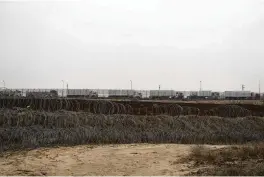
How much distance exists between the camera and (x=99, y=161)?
12039 millimetres

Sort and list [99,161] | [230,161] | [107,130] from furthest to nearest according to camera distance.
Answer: [107,130], [99,161], [230,161]

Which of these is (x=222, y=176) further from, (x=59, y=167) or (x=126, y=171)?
(x=59, y=167)

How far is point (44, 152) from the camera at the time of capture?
1320 centimetres

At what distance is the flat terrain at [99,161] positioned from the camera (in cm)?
1080

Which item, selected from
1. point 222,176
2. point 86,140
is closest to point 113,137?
point 86,140

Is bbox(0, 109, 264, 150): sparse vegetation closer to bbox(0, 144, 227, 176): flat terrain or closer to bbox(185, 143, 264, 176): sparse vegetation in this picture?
bbox(0, 144, 227, 176): flat terrain

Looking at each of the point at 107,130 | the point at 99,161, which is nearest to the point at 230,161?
the point at 99,161

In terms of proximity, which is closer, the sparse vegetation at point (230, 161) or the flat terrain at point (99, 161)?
the sparse vegetation at point (230, 161)

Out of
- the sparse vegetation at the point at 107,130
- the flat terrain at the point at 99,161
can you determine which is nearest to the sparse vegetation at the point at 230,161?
the flat terrain at the point at 99,161

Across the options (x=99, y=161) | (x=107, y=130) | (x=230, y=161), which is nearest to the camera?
(x=230, y=161)

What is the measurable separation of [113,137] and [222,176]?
724cm

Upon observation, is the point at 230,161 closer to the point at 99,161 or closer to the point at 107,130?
the point at 99,161

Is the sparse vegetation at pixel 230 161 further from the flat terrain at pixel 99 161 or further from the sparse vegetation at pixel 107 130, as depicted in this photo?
the sparse vegetation at pixel 107 130

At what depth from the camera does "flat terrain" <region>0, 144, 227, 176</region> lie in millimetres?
10805
